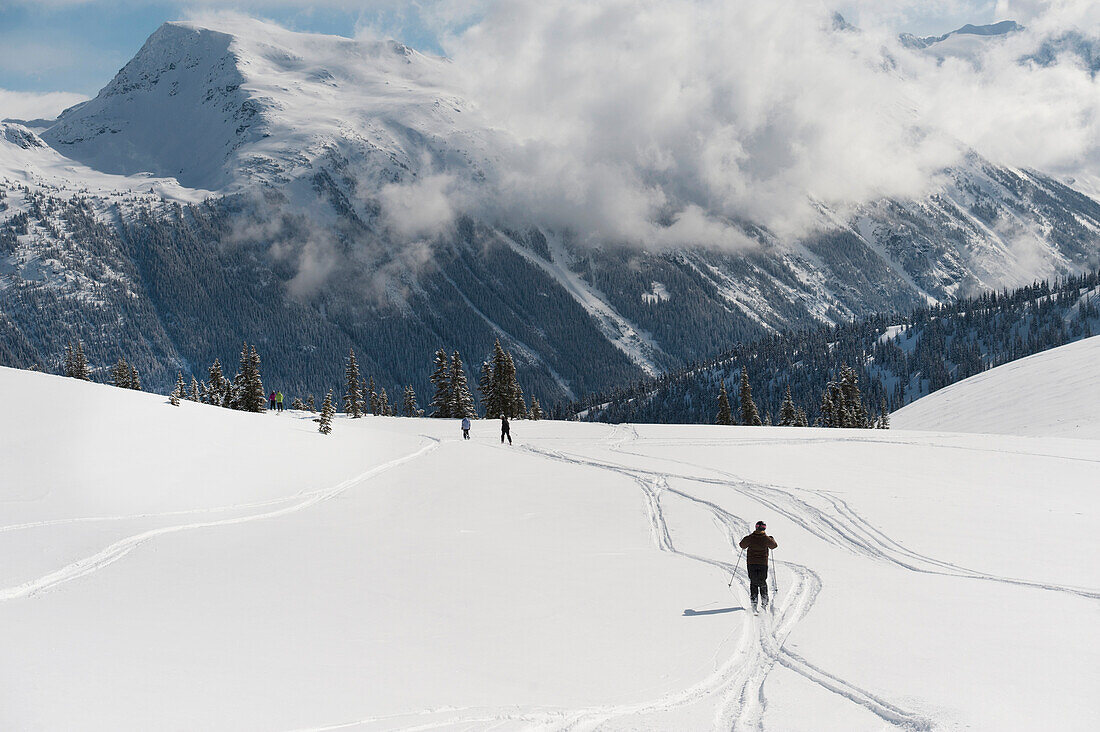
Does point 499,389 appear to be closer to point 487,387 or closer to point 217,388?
point 487,387

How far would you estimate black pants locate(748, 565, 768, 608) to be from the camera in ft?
48.2

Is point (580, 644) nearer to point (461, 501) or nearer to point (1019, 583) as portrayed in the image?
point (1019, 583)

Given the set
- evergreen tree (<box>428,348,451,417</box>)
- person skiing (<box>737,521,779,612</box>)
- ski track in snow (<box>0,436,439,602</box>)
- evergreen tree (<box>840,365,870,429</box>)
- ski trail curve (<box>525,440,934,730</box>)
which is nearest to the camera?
ski trail curve (<box>525,440,934,730</box>)

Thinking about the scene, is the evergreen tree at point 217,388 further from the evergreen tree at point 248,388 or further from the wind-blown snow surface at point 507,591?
the wind-blown snow surface at point 507,591

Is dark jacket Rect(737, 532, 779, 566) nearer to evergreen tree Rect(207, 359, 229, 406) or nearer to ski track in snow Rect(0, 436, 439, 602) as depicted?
ski track in snow Rect(0, 436, 439, 602)

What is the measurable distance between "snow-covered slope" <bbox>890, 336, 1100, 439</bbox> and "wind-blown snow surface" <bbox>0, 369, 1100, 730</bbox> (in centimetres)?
2193

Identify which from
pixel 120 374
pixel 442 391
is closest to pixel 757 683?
pixel 442 391

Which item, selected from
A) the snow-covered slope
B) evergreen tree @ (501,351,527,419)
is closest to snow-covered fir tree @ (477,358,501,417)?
evergreen tree @ (501,351,527,419)

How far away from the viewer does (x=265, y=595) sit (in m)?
13.5

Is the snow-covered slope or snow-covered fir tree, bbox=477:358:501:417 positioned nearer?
the snow-covered slope

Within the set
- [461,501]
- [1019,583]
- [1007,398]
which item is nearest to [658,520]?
[461,501]

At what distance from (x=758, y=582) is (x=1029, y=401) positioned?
52.9 meters

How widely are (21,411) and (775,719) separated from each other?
2632cm

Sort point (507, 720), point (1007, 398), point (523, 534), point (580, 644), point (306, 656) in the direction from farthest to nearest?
point (1007, 398), point (523, 534), point (580, 644), point (306, 656), point (507, 720)
